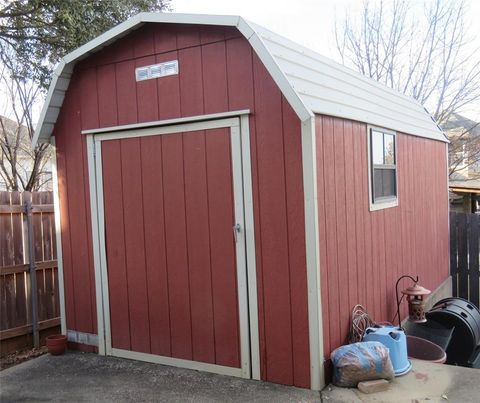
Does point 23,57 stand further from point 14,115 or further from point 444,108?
point 444,108

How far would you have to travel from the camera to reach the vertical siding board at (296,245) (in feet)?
12.1

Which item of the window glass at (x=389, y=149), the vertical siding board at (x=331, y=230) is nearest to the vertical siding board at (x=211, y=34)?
the vertical siding board at (x=331, y=230)

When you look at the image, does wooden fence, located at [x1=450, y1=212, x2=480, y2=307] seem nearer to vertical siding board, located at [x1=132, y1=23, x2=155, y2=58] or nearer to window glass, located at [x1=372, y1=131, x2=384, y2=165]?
window glass, located at [x1=372, y1=131, x2=384, y2=165]

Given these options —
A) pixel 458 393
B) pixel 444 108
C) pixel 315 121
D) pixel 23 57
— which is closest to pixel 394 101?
pixel 315 121

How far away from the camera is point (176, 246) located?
14.2 ft

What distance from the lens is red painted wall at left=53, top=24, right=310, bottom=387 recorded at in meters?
3.74

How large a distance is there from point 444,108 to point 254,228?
56.3 feet

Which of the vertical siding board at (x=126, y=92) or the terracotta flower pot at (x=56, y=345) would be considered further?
the terracotta flower pot at (x=56, y=345)

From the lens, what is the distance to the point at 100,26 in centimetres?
836

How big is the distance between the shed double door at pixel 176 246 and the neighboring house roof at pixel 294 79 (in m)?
0.61

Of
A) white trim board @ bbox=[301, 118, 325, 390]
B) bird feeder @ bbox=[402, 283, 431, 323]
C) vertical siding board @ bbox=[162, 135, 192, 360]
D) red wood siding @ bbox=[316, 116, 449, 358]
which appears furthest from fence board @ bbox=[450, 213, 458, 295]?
vertical siding board @ bbox=[162, 135, 192, 360]

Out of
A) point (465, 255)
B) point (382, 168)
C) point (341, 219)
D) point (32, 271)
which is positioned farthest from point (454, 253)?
point (32, 271)

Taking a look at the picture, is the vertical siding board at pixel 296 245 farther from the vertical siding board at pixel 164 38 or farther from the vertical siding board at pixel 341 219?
the vertical siding board at pixel 164 38

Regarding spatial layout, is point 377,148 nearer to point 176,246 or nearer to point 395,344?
point 395,344
